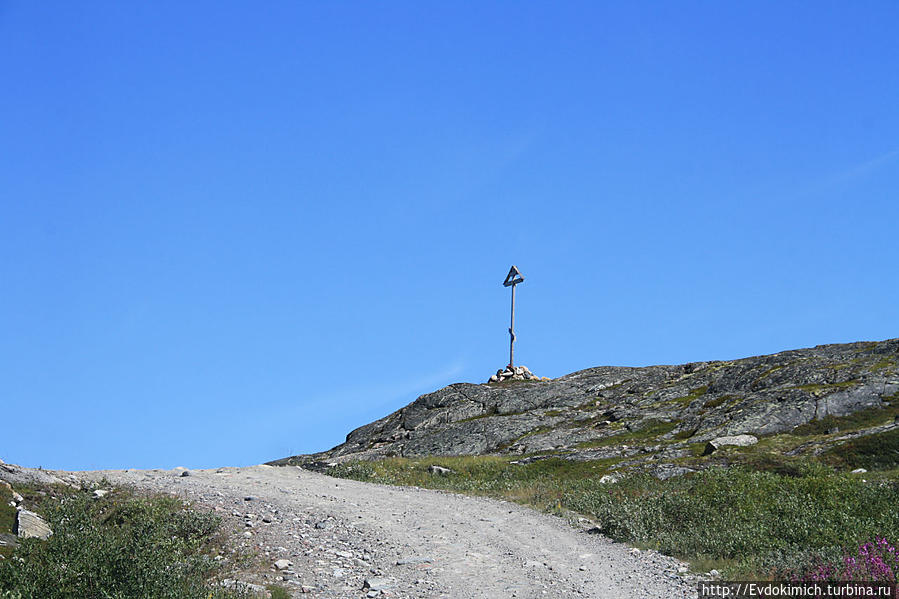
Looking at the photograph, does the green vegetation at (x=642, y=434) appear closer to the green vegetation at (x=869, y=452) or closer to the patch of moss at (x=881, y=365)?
the patch of moss at (x=881, y=365)

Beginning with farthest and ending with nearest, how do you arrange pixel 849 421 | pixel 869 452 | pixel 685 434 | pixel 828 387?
1. pixel 828 387
2. pixel 685 434
3. pixel 849 421
4. pixel 869 452

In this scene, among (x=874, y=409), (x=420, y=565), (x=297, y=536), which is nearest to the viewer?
(x=420, y=565)

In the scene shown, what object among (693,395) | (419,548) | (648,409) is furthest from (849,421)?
(419,548)

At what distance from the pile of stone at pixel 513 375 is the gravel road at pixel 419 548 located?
53985 millimetres

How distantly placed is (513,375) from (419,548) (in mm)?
64942

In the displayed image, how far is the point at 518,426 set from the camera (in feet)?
221

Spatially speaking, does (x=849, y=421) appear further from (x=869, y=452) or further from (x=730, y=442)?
(x=869, y=452)

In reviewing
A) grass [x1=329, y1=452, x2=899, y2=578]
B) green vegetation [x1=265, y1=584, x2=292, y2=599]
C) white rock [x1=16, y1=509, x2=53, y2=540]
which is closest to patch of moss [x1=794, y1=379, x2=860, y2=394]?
grass [x1=329, y1=452, x2=899, y2=578]

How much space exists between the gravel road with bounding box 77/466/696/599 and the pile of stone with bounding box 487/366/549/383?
177ft

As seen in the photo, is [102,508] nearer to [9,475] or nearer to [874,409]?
[9,475]

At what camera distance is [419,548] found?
66.2ft

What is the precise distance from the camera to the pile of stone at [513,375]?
84.1 meters

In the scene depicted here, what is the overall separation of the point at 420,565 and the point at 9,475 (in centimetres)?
1706

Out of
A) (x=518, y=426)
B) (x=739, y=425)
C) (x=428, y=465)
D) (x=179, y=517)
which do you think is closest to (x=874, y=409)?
(x=739, y=425)
